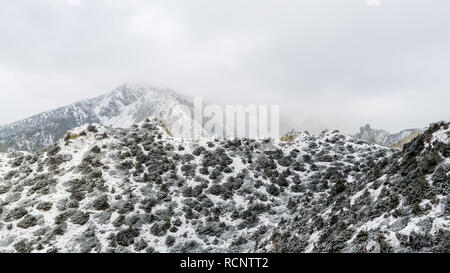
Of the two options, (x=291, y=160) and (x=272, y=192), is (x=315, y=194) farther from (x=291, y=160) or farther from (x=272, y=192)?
(x=291, y=160)

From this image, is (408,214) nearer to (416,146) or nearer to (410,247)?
(410,247)

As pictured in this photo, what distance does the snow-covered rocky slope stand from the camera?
878 inches

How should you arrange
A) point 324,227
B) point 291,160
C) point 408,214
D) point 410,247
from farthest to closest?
point 291,160, point 324,227, point 408,214, point 410,247

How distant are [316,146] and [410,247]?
46.5 m

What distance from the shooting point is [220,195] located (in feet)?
157

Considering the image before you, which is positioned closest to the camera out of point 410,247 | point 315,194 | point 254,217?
point 410,247

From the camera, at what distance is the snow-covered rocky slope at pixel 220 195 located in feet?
73.2

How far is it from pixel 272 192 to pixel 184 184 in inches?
558

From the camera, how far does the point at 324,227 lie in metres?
27.4

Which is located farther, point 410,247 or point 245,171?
point 245,171

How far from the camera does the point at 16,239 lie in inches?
1457

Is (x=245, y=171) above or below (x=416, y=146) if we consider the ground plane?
below
